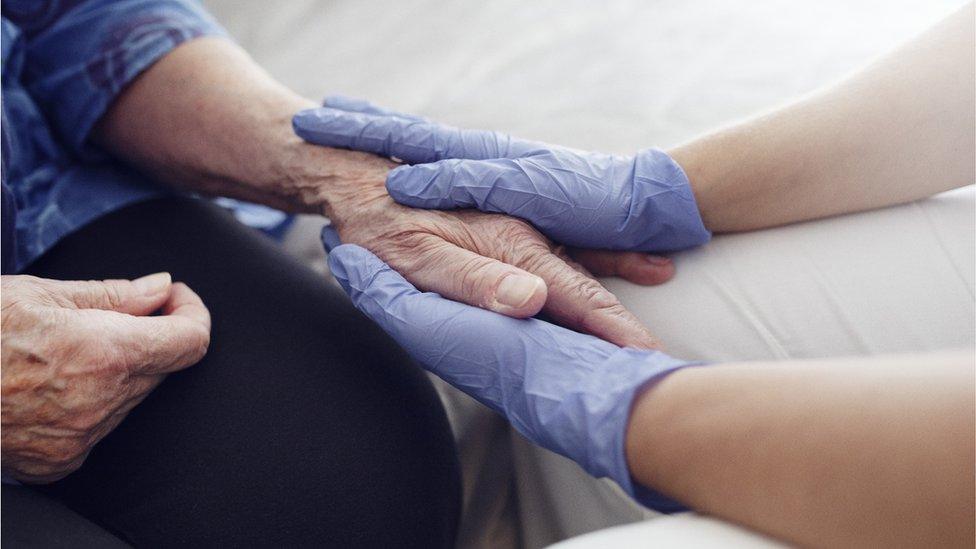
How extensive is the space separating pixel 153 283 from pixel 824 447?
708mm

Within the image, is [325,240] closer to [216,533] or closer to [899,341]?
[216,533]

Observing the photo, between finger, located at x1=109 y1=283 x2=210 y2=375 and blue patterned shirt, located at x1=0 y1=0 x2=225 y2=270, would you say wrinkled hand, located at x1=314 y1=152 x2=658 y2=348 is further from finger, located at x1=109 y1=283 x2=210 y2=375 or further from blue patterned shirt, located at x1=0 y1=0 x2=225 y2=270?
blue patterned shirt, located at x1=0 y1=0 x2=225 y2=270

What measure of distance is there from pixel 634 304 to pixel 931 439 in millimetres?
384

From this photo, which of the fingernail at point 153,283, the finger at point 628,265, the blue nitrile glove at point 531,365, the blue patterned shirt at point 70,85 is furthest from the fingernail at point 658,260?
the blue patterned shirt at point 70,85

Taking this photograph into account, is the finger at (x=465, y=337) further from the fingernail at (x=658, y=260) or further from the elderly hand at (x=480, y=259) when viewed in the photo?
the fingernail at (x=658, y=260)

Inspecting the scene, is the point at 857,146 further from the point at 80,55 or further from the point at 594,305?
the point at 80,55

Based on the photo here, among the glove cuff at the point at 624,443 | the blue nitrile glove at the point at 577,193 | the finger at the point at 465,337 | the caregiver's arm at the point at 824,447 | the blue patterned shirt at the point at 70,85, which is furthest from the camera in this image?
the blue patterned shirt at the point at 70,85

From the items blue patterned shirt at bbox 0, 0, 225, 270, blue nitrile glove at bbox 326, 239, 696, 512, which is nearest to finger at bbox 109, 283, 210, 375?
blue nitrile glove at bbox 326, 239, 696, 512

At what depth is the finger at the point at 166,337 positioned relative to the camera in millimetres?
738

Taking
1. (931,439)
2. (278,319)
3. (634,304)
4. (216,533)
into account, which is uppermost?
(931,439)

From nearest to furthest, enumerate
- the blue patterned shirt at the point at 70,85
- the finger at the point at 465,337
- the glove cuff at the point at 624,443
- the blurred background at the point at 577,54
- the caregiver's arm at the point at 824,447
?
1. the caregiver's arm at the point at 824,447
2. the glove cuff at the point at 624,443
3. the finger at the point at 465,337
4. the blue patterned shirt at the point at 70,85
5. the blurred background at the point at 577,54

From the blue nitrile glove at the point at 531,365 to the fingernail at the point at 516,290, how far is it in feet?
0.07

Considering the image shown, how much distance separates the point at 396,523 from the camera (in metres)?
0.76

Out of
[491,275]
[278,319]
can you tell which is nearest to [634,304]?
[491,275]
